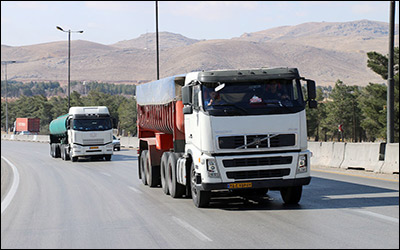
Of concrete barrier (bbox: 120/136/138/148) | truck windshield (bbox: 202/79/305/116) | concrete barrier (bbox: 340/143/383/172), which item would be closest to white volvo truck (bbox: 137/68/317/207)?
truck windshield (bbox: 202/79/305/116)

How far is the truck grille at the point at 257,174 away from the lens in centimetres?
1247

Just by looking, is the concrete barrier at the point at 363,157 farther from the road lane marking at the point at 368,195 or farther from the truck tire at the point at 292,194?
the truck tire at the point at 292,194

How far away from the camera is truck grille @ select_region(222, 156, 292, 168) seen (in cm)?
1240

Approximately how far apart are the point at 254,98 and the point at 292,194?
231cm

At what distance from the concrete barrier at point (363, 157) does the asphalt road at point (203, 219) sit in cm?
288

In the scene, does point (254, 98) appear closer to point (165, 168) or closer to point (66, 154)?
point (165, 168)

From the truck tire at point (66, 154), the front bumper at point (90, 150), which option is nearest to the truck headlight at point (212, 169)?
the front bumper at point (90, 150)

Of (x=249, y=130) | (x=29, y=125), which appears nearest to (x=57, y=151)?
(x=249, y=130)

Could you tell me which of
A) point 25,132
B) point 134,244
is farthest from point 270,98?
point 25,132

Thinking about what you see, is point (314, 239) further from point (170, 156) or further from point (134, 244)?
point (170, 156)

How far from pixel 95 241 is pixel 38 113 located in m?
144

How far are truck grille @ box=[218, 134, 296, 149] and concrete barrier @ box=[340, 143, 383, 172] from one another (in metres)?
→ 8.84

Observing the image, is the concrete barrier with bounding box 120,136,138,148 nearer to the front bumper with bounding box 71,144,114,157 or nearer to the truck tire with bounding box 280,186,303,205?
the front bumper with bounding box 71,144,114,157

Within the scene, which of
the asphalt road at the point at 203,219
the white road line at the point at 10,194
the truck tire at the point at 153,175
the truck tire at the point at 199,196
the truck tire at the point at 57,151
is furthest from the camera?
the truck tire at the point at 57,151
